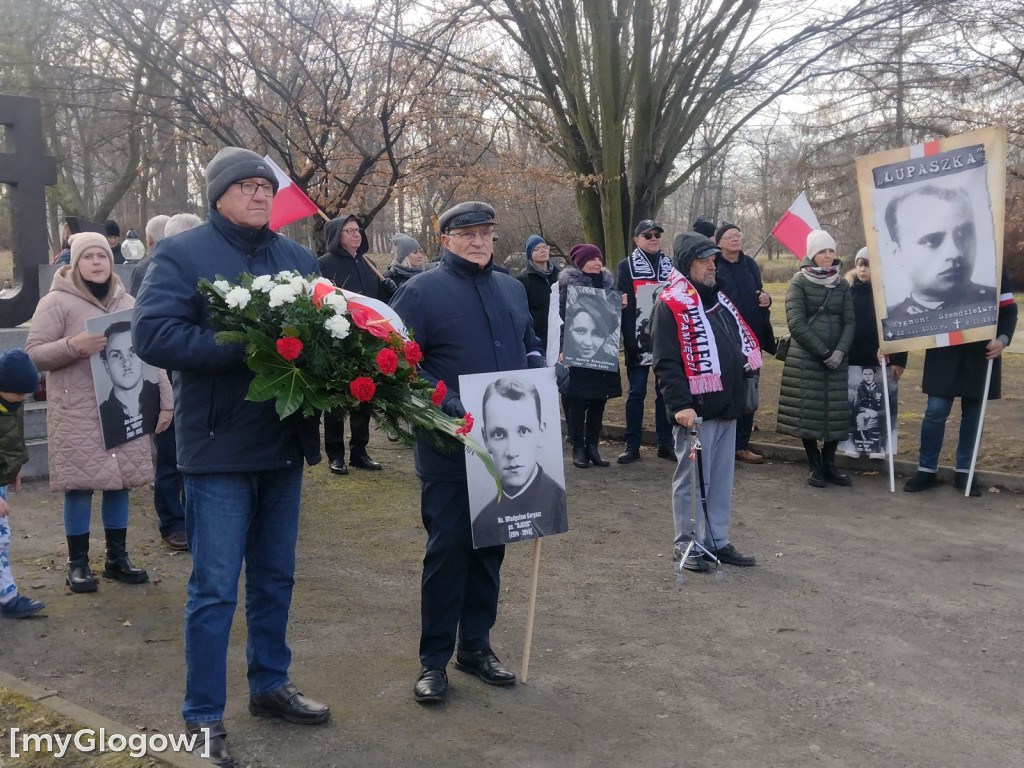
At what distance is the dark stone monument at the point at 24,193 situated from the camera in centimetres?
915

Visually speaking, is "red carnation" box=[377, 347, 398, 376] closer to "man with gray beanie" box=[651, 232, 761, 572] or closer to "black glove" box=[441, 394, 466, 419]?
"black glove" box=[441, 394, 466, 419]

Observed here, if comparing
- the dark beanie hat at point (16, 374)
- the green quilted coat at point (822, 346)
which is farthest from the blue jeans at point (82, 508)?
the green quilted coat at point (822, 346)

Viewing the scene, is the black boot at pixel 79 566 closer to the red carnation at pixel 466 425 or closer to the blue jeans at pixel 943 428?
the red carnation at pixel 466 425

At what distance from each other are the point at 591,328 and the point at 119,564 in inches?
190

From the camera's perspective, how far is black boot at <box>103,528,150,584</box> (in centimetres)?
596

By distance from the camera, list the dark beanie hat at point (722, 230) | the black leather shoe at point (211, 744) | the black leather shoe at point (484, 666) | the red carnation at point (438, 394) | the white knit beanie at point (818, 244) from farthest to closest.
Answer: the dark beanie hat at point (722, 230) < the white knit beanie at point (818, 244) < the black leather shoe at point (484, 666) < the red carnation at point (438, 394) < the black leather shoe at point (211, 744)

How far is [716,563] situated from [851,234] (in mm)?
33887

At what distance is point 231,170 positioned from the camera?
377cm

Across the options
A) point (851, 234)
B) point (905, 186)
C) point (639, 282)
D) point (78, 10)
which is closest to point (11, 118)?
point (78, 10)

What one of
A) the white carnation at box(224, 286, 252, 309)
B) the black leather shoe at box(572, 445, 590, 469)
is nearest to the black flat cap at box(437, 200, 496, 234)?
the white carnation at box(224, 286, 252, 309)

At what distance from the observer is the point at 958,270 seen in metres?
8.09

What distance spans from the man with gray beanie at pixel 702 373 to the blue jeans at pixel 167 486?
3.14m

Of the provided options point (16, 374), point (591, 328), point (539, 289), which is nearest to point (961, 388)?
point (591, 328)

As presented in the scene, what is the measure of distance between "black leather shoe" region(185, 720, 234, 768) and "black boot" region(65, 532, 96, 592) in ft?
7.61
